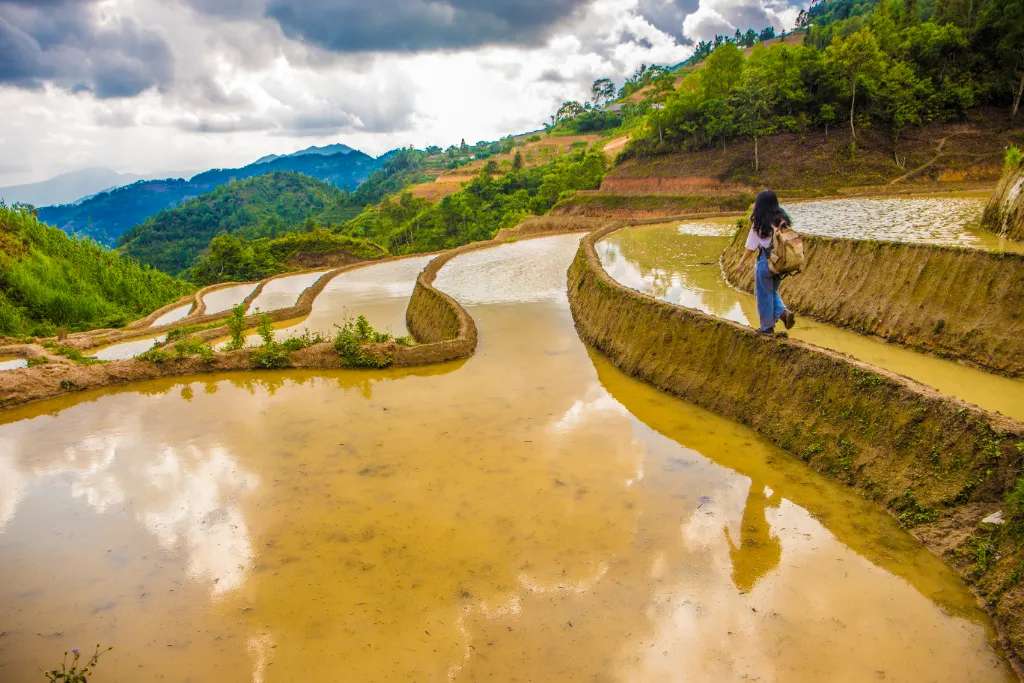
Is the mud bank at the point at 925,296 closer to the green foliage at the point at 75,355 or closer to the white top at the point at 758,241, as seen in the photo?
the white top at the point at 758,241

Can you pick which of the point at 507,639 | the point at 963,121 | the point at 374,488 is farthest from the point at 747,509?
the point at 963,121

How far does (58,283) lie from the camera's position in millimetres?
18016

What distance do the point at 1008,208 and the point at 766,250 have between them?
282 inches

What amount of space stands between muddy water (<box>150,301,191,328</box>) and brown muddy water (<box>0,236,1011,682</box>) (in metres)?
12.3

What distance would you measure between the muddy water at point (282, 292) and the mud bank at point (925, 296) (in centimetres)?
1373

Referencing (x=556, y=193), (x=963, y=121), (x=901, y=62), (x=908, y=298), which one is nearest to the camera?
(x=908, y=298)

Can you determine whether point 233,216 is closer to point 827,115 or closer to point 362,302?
point 362,302

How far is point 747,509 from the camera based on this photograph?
4.53 m

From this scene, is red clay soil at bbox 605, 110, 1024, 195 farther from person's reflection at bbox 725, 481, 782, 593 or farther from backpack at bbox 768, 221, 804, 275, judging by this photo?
person's reflection at bbox 725, 481, 782, 593

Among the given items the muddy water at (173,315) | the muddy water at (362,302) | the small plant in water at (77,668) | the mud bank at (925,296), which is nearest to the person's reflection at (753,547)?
the mud bank at (925,296)

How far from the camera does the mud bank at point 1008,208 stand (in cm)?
879

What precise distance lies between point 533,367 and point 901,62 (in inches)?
1376

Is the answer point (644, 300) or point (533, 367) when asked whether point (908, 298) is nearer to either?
point (644, 300)

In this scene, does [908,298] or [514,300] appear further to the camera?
[514,300]
